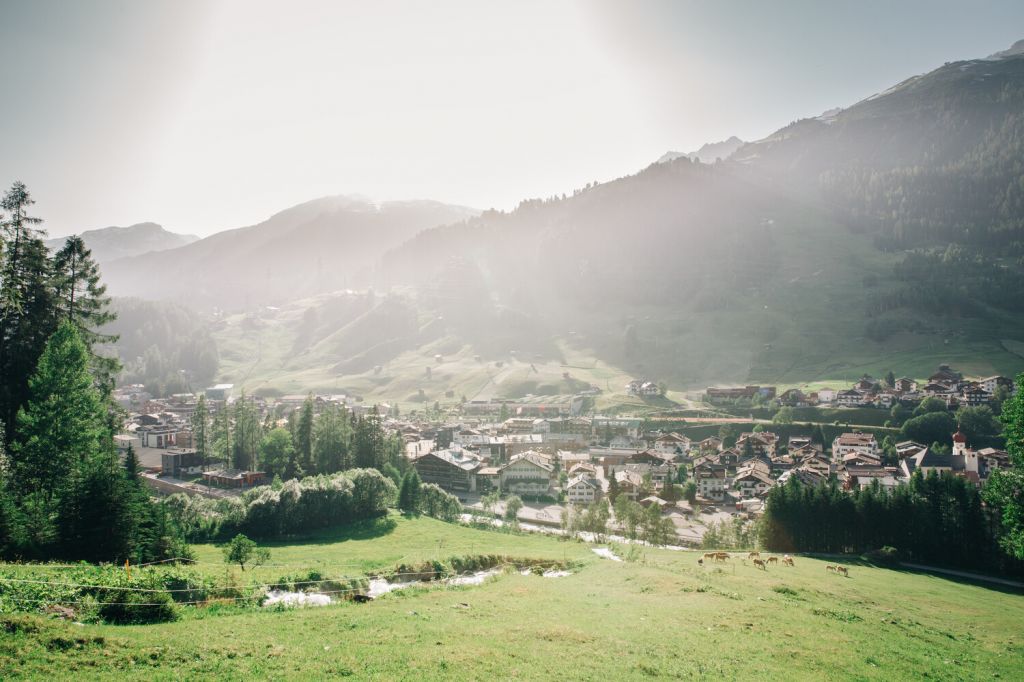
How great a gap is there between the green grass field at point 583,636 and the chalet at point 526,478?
171 ft

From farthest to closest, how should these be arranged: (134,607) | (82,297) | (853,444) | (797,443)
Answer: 1. (797,443)
2. (853,444)
3. (82,297)
4. (134,607)

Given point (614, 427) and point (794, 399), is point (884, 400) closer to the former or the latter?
point (794, 399)

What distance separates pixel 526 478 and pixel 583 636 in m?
69.7

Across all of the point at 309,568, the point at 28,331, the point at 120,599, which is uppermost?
the point at 28,331

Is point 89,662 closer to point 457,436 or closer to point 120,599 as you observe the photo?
point 120,599

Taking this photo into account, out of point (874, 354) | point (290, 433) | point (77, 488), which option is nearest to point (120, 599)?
point (77, 488)

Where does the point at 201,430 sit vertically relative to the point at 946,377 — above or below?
below

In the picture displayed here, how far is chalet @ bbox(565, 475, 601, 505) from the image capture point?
3093 inches

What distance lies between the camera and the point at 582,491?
7962cm

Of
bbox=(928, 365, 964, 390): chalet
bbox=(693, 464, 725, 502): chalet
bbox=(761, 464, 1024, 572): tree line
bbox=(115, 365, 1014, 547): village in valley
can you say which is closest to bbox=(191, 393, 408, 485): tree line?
bbox=(115, 365, 1014, 547): village in valley

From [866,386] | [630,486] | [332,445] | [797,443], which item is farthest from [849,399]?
[332,445]

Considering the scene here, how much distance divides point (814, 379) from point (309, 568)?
529ft

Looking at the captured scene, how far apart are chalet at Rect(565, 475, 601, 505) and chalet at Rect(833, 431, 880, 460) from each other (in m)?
48.9

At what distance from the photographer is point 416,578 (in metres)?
31.4
